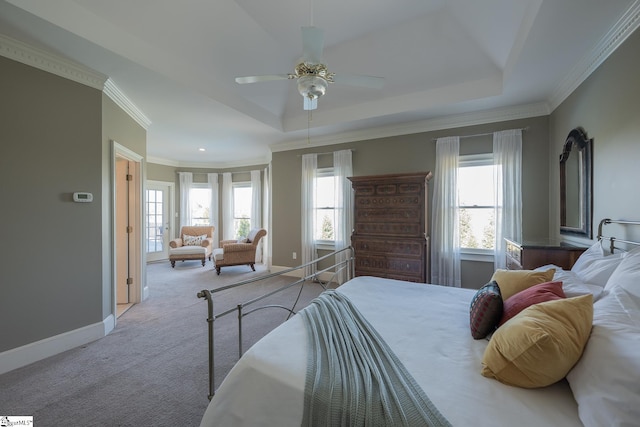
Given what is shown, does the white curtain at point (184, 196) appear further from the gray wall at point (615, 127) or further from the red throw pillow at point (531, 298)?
the gray wall at point (615, 127)

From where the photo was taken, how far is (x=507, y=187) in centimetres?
376

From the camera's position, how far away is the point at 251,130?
480 cm

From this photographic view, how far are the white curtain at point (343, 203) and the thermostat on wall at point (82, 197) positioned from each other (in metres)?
3.52

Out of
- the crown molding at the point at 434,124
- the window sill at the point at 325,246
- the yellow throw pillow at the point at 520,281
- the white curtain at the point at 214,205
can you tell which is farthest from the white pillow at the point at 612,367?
the white curtain at the point at 214,205

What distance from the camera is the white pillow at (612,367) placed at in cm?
78

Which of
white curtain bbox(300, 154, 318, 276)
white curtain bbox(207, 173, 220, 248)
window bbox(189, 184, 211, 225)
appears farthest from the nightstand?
window bbox(189, 184, 211, 225)

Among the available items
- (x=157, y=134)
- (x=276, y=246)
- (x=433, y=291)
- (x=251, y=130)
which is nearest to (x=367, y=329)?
(x=433, y=291)

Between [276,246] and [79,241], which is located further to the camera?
[276,246]

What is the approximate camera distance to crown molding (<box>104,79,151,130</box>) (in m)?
3.03

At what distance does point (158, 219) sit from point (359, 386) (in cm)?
785

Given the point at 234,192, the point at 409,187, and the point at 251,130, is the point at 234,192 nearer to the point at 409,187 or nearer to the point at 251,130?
the point at 251,130

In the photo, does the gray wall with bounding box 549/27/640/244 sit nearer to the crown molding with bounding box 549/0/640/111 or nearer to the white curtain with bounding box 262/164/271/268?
the crown molding with bounding box 549/0/640/111

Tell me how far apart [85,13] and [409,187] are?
4035 millimetres

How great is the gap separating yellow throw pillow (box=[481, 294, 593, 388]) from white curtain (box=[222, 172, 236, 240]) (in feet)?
24.2
